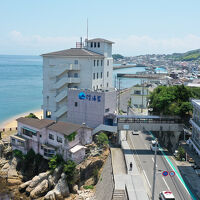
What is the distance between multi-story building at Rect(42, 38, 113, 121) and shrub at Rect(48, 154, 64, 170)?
11083mm

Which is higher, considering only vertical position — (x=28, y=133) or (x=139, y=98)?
(x=139, y=98)

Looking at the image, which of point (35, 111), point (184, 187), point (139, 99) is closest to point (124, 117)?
point (184, 187)

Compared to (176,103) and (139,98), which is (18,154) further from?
(139,98)

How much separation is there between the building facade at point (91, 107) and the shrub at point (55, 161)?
8535mm

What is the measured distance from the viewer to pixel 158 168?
3164cm

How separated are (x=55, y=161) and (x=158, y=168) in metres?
13.5

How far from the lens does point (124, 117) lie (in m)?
40.8

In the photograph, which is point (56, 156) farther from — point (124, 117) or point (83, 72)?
point (83, 72)

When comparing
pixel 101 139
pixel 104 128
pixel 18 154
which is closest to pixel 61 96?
pixel 104 128

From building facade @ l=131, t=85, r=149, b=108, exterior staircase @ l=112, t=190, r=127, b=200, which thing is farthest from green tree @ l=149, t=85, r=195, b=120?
building facade @ l=131, t=85, r=149, b=108

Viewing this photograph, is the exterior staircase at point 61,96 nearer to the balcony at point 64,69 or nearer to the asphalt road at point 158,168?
the balcony at point 64,69

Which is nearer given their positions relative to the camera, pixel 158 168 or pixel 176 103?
pixel 158 168

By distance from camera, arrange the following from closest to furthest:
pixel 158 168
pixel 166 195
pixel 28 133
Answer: pixel 166 195 < pixel 158 168 < pixel 28 133

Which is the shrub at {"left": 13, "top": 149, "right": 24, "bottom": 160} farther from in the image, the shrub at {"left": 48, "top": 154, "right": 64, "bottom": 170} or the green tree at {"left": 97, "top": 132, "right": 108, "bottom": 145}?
the green tree at {"left": 97, "top": 132, "right": 108, "bottom": 145}
